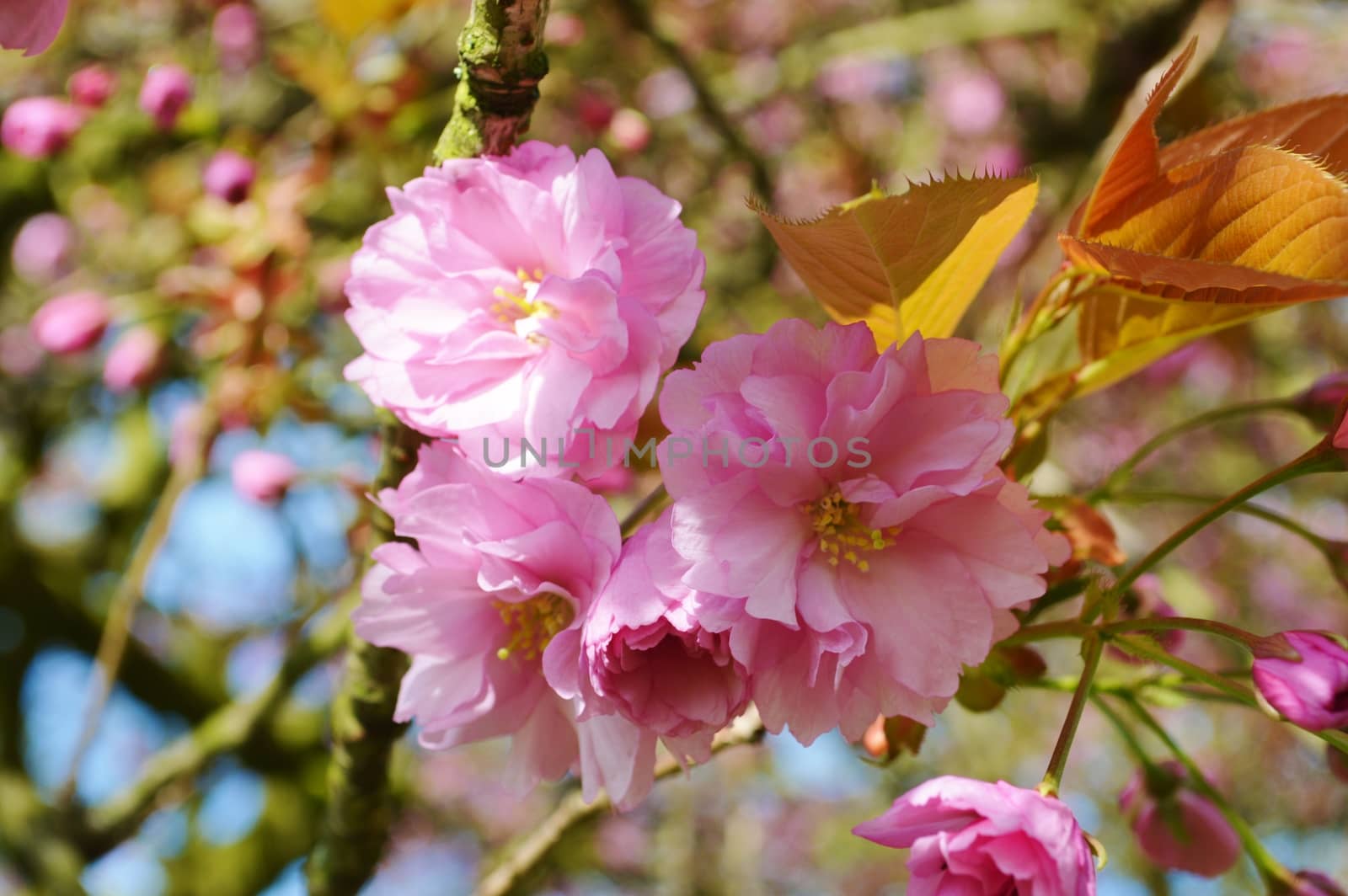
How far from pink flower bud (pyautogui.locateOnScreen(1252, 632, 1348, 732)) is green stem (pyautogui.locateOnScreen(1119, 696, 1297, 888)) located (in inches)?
7.9

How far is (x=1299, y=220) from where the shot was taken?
644 mm

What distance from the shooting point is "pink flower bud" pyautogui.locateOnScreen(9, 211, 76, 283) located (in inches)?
126

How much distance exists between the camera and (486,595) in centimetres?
74

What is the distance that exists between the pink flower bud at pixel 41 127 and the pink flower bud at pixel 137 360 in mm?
340

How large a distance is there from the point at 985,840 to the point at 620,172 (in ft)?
5.39

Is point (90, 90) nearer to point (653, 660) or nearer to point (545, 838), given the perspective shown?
point (545, 838)

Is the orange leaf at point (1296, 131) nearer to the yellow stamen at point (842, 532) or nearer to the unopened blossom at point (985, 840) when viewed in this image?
the yellow stamen at point (842, 532)

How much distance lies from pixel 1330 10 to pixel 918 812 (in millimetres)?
2502

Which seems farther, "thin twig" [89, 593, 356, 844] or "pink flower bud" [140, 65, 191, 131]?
"thin twig" [89, 593, 356, 844]

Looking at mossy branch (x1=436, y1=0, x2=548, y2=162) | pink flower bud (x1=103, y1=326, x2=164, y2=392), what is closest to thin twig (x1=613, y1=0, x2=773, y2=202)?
pink flower bud (x1=103, y1=326, x2=164, y2=392)

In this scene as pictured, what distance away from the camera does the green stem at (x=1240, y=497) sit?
67cm

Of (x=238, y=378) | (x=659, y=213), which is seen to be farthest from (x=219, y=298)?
(x=659, y=213)

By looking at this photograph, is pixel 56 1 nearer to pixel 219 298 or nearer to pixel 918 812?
pixel 918 812

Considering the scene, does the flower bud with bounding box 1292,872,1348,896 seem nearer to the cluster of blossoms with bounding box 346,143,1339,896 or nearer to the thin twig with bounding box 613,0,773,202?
the cluster of blossoms with bounding box 346,143,1339,896
